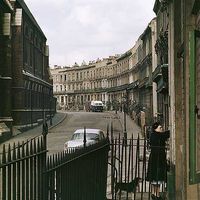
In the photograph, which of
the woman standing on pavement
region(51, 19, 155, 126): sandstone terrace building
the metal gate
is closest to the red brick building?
the metal gate

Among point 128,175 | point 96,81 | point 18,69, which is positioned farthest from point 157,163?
point 96,81

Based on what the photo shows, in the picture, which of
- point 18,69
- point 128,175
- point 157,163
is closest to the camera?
point 128,175

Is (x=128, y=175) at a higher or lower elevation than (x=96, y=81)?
lower

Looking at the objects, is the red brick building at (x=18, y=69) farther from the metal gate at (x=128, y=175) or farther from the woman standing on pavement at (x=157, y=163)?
the woman standing on pavement at (x=157, y=163)

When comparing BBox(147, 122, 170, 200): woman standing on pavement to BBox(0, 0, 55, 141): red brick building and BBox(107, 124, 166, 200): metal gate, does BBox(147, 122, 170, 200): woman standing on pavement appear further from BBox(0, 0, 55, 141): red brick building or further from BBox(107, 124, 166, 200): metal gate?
BBox(0, 0, 55, 141): red brick building

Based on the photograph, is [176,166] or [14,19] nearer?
[176,166]

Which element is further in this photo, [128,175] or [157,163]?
[157,163]

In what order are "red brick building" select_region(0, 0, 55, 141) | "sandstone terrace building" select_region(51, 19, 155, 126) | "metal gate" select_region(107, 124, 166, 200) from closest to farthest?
1. "metal gate" select_region(107, 124, 166, 200)
2. "red brick building" select_region(0, 0, 55, 141)
3. "sandstone terrace building" select_region(51, 19, 155, 126)

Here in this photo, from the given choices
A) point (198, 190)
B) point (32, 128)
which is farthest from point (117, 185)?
point (32, 128)

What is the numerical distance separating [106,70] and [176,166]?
368ft

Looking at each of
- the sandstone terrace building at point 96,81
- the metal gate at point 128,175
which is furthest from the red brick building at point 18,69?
the sandstone terrace building at point 96,81

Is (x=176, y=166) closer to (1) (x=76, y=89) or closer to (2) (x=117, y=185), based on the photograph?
(2) (x=117, y=185)

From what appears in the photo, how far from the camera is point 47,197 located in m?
5.45

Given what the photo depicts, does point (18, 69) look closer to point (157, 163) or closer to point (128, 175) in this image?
point (157, 163)
